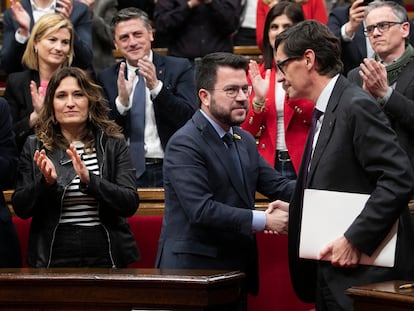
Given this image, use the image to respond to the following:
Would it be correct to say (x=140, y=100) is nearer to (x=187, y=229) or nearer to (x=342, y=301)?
(x=187, y=229)

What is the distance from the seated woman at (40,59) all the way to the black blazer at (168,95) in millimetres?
248

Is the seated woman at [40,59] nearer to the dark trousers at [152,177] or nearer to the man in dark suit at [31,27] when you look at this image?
the man in dark suit at [31,27]

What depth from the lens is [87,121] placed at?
164 inches

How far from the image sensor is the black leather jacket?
388 cm

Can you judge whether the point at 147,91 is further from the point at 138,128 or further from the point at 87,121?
the point at 87,121

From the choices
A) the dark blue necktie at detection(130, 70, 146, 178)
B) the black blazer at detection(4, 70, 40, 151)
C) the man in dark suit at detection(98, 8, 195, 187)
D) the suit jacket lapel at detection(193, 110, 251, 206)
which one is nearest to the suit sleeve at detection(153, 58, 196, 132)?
the man in dark suit at detection(98, 8, 195, 187)

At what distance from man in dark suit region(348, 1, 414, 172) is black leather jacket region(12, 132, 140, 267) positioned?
1.08 metres

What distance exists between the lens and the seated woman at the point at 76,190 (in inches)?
153

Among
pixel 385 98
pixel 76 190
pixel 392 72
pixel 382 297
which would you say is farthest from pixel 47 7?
pixel 382 297

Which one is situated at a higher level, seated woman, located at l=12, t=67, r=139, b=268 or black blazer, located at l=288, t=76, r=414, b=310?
black blazer, located at l=288, t=76, r=414, b=310

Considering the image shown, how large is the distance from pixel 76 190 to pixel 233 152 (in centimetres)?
66

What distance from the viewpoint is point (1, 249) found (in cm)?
407

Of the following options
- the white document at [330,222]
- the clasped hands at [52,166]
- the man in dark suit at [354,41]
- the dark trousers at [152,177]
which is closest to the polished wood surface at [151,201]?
the dark trousers at [152,177]

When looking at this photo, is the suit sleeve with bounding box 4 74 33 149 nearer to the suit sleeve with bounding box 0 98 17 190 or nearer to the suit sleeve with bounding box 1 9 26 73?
the suit sleeve with bounding box 1 9 26 73
